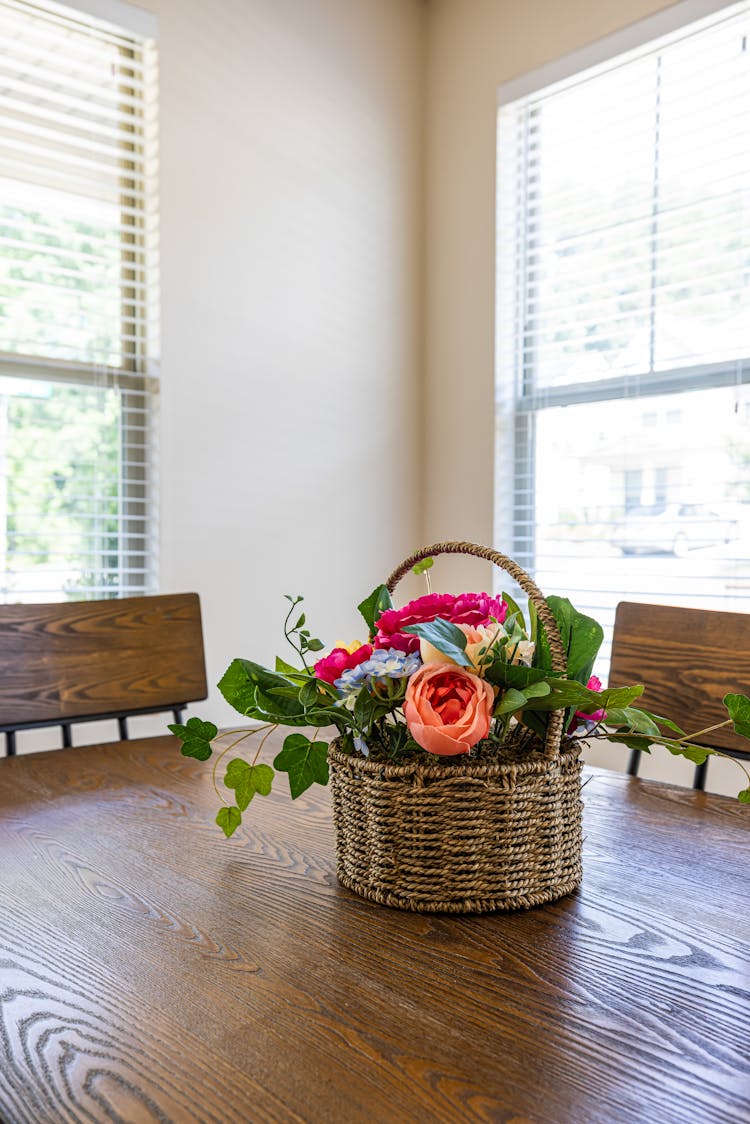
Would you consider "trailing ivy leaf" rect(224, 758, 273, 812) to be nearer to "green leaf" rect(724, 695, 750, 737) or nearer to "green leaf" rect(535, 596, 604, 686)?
"green leaf" rect(535, 596, 604, 686)

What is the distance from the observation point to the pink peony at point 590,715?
78 centimetres

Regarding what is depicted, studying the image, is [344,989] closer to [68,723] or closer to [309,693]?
[309,693]

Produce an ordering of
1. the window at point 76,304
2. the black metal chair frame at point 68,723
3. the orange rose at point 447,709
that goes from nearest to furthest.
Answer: the orange rose at point 447,709 → the black metal chair frame at point 68,723 → the window at point 76,304

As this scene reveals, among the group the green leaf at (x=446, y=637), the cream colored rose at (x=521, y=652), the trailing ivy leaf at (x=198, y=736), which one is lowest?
the trailing ivy leaf at (x=198, y=736)

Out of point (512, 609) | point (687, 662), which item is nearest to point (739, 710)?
point (512, 609)

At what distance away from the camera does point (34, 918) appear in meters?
0.75

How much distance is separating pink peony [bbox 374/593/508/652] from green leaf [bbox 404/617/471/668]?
0.12 feet

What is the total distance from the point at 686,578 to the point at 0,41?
2.01 metres

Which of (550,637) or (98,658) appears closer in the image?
(550,637)

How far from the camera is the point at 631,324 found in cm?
239

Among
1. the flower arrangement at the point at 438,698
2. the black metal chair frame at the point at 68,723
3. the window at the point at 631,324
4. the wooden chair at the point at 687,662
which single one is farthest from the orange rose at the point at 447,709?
the window at the point at 631,324

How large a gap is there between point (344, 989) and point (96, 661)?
99 centimetres

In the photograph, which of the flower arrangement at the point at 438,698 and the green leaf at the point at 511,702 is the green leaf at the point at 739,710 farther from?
the green leaf at the point at 511,702

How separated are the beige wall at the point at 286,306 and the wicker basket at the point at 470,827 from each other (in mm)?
1612
